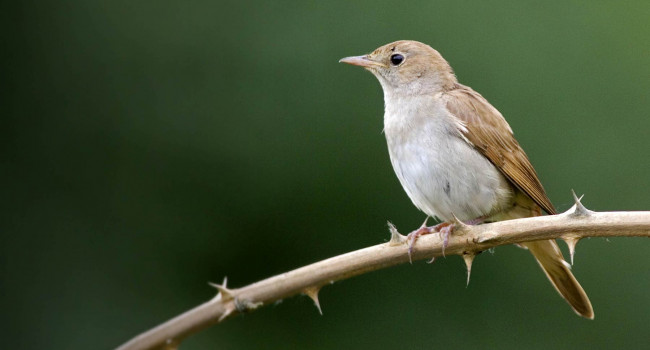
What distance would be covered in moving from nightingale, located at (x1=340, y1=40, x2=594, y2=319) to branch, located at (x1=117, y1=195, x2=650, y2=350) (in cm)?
119

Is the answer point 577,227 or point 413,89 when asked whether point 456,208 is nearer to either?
point 413,89

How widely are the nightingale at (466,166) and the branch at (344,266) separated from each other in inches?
47.0

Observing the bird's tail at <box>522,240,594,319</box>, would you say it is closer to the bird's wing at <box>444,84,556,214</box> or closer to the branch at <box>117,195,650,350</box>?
the bird's wing at <box>444,84,556,214</box>

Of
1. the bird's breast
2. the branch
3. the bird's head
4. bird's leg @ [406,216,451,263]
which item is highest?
the bird's head

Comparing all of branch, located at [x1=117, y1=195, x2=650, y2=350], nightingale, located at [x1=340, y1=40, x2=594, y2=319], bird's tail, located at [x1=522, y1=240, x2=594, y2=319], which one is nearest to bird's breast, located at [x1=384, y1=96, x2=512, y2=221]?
nightingale, located at [x1=340, y1=40, x2=594, y2=319]

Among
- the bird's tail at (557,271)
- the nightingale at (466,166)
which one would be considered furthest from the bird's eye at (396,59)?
the bird's tail at (557,271)

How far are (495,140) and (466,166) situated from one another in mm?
277

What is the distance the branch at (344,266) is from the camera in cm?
251

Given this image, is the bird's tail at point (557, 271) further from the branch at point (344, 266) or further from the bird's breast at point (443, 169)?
the branch at point (344, 266)

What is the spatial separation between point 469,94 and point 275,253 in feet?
5.96

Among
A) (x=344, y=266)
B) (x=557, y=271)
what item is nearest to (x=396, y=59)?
(x=557, y=271)

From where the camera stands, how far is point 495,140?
4.31 m

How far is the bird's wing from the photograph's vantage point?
4160 mm

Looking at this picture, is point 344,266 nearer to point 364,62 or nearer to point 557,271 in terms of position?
point 557,271
